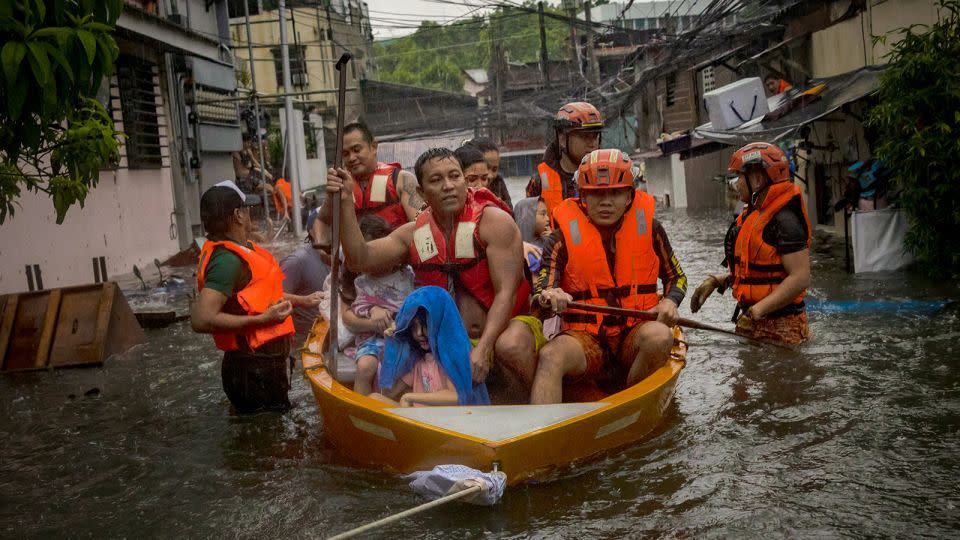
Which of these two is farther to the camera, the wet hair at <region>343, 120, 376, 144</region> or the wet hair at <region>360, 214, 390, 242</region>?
the wet hair at <region>343, 120, 376, 144</region>

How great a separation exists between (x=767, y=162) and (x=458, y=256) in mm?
2128

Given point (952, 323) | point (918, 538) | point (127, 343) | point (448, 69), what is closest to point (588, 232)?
point (918, 538)

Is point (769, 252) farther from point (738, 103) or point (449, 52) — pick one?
point (449, 52)

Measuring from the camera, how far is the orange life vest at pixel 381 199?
7.39 metres

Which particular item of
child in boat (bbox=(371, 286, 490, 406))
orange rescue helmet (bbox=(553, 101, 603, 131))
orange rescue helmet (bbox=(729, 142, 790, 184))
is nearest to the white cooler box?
orange rescue helmet (bbox=(553, 101, 603, 131))

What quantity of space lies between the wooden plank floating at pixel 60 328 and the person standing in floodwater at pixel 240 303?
138 inches

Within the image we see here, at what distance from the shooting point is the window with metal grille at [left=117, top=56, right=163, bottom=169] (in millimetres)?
16547

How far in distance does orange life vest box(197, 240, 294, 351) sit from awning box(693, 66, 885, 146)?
309 inches

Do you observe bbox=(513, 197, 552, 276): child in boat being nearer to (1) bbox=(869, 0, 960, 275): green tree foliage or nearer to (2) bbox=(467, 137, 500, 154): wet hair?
(2) bbox=(467, 137, 500, 154): wet hair

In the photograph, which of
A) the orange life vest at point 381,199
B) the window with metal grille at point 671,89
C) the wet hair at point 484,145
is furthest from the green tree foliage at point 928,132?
the window with metal grille at point 671,89

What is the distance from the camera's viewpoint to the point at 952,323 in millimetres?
8680

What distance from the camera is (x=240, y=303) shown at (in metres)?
5.96

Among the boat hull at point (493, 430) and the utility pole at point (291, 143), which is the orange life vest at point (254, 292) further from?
the utility pole at point (291, 143)

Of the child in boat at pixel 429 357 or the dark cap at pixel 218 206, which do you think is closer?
the child in boat at pixel 429 357
